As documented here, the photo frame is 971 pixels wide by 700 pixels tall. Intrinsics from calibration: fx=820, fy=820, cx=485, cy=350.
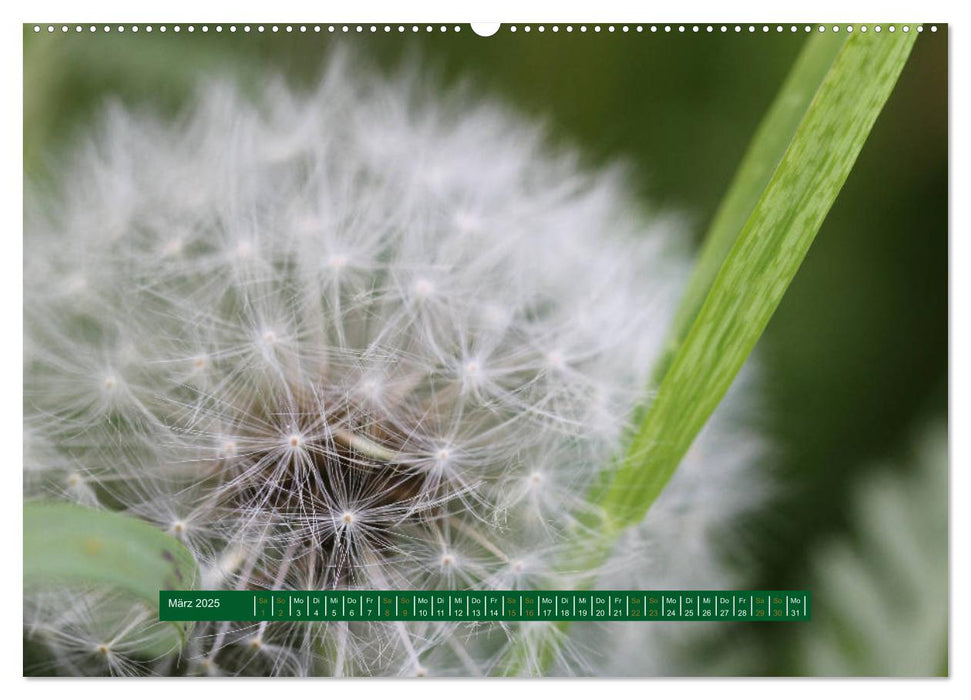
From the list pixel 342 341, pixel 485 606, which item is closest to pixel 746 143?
pixel 342 341

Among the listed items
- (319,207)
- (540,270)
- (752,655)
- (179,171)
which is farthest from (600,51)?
(752,655)

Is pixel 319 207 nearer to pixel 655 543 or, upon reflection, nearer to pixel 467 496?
pixel 467 496

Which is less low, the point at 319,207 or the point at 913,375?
the point at 319,207

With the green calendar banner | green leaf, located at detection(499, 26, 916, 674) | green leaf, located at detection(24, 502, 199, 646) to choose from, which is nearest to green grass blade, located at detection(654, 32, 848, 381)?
green leaf, located at detection(499, 26, 916, 674)

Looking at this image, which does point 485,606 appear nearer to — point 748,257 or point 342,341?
point 342,341

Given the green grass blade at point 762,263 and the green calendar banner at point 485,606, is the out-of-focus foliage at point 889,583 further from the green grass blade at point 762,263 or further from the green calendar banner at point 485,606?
the green grass blade at point 762,263

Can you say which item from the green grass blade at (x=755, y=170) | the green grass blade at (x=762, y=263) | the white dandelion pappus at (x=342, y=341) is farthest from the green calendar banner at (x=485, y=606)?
the green grass blade at (x=755, y=170)

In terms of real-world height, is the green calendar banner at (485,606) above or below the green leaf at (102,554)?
below

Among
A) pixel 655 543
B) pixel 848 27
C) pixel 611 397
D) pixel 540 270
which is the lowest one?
pixel 655 543
